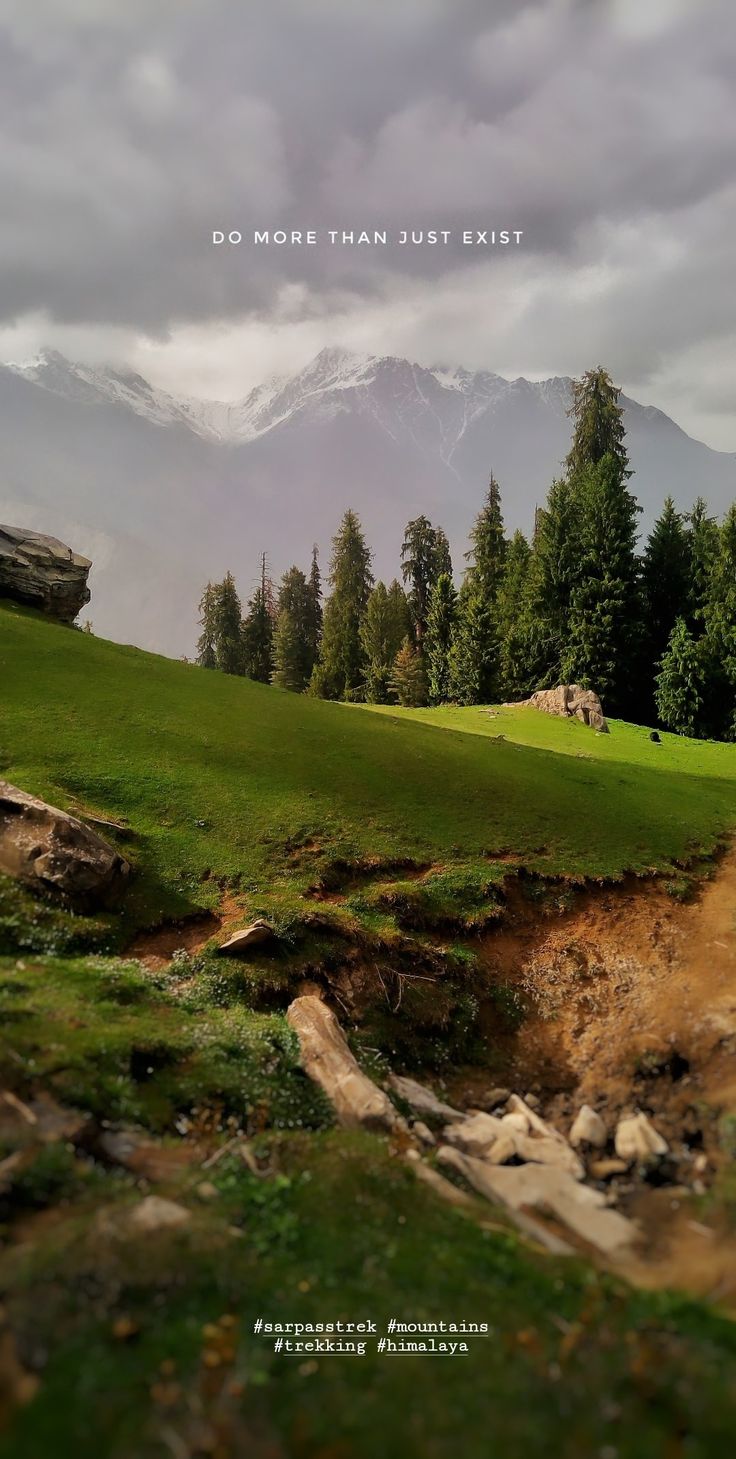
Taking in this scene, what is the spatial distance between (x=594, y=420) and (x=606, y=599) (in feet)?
81.0

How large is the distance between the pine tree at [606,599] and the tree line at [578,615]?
108 millimetres

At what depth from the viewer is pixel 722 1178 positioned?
913 cm

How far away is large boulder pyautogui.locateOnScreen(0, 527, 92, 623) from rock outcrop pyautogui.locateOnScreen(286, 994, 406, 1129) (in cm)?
2738

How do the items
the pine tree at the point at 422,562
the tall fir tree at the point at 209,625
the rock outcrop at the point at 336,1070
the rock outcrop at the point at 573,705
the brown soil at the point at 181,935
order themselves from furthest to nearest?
the tall fir tree at the point at 209,625 → the pine tree at the point at 422,562 → the rock outcrop at the point at 573,705 → the brown soil at the point at 181,935 → the rock outcrop at the point at 336,1070

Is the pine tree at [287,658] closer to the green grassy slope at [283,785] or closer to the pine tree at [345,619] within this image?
the pine tree at [345,619]

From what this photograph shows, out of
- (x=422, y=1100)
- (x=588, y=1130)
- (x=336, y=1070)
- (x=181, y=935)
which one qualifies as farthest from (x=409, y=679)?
(x=588, y=1130)

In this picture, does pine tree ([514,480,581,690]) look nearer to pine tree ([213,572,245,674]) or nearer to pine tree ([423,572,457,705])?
pine tree ([423,572,457,705])

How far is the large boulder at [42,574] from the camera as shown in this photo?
3425cm

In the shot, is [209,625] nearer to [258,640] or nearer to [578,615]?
[258,640]

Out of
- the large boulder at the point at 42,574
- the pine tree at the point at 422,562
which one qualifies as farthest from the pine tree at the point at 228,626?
the large boulder at the point at 42,574

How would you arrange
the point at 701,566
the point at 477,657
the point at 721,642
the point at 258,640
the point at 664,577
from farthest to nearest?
the point at 258,640, the point at 477,657, the point at 664,577, the point at 701,566, the point at 721,642

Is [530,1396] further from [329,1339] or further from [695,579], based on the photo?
[695,579]

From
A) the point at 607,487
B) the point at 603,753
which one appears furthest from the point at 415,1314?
the point at 607,487

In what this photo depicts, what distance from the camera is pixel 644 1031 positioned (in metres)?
13.3
